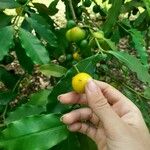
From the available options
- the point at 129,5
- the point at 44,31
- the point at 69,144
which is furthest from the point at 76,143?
the point at 129,5

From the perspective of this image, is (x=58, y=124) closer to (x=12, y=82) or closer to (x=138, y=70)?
(x=138, y=70)

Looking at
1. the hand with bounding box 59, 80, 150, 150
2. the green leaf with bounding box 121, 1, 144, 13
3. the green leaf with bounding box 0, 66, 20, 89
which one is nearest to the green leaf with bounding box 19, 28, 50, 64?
the hand with bounding box 59, 80, 150, 150

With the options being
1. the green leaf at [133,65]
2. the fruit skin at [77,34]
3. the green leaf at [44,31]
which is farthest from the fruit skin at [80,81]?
the green leaf at [44,31]

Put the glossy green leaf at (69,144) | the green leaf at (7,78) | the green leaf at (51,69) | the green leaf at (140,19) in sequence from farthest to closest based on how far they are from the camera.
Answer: the green leaf at (140,19) < the green leaf at (7,78) < the green leaf at (51,69) < the glossy green leaf at (69,144)

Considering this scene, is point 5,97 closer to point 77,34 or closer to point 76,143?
point 77,34

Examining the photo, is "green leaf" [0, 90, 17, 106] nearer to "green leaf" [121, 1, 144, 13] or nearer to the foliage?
the foliage

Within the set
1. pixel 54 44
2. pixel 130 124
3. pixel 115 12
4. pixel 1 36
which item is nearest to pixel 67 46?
pixel 54 44

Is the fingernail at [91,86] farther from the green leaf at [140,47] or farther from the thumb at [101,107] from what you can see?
the green leaf at [140,47]
